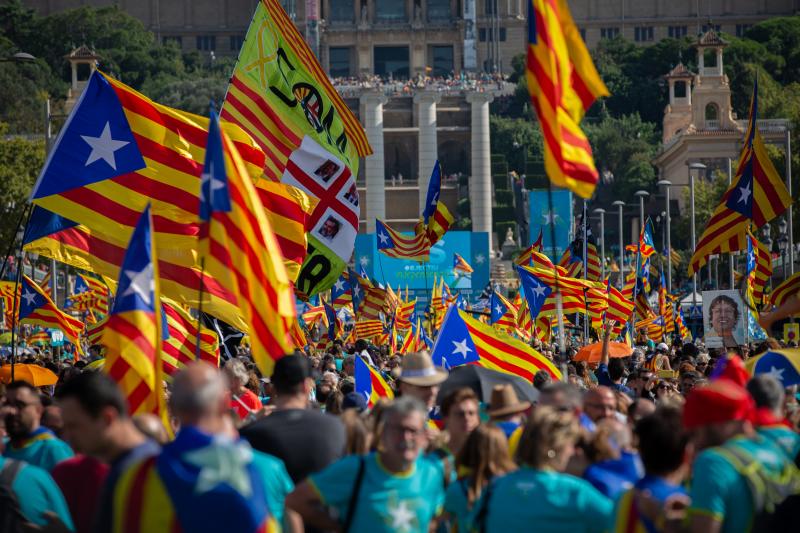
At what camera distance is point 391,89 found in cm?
10931

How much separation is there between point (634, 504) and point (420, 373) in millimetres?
2583

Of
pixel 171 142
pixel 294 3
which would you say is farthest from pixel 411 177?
pixel 171 142

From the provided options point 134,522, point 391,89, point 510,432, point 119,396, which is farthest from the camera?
point 391,89

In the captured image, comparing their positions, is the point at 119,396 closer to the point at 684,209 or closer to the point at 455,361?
the point at 455,361

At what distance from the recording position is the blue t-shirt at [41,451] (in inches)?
304

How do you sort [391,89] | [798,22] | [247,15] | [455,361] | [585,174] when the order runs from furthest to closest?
1. [247,15]
2. [798,22]
3. [391,89]
4. [455,361]
5. [585,174]

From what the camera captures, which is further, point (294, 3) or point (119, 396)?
point (294, 3)

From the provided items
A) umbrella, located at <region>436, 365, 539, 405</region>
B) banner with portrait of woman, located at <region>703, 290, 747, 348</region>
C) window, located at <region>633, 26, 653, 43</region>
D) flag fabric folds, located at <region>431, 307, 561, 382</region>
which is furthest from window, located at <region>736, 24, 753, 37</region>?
umbrella, located at <region>436, 365, 539, 405</region>

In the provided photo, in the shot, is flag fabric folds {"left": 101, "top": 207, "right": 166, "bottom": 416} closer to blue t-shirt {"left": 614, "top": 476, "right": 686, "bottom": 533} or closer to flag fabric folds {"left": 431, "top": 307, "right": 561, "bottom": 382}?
blue t-shirt {"left": 614, "top": 476, "right": 686, "bottom": 533}

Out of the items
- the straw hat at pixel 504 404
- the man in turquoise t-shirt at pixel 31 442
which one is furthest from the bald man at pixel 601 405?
the man in turquoise t-shirt at pixel 31 442

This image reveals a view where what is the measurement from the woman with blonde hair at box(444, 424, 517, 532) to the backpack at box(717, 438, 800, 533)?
1026 mm

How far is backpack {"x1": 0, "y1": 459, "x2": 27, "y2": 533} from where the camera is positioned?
23.1 ft

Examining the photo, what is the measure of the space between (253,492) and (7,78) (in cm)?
10673

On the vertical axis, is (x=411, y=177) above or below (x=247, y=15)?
below
